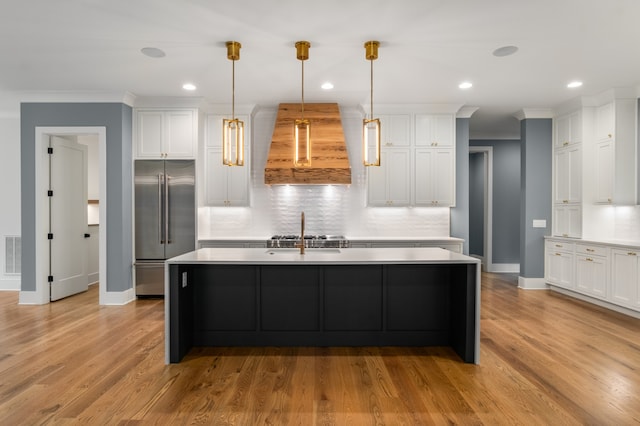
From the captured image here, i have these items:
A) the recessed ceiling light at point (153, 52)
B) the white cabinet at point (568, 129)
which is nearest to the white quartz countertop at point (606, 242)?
the white cabinet at point (568, 129)

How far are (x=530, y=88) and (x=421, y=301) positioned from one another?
358 centimetres

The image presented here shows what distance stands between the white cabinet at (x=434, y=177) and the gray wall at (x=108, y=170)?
4.48 m

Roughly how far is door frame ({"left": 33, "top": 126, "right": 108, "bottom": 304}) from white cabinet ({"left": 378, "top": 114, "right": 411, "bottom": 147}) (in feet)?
13.9

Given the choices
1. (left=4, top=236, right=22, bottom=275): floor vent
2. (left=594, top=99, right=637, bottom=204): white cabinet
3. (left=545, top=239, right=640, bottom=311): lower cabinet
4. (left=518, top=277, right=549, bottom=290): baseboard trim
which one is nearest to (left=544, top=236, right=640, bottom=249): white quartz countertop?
(left=545, top=239, right=640, bottom=311): lower cabinet

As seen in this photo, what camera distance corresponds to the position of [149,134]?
18.7 feet

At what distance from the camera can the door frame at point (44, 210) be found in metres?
5.41

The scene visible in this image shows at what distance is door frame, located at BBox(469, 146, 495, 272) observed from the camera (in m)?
8.22

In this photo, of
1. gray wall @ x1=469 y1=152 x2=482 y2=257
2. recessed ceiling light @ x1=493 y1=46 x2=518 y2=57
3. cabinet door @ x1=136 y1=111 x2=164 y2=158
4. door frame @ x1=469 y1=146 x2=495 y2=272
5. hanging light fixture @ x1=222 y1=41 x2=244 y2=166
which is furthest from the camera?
gray wall @ x1=469 y1=152 x2=482 y2=257

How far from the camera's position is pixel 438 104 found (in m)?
5.93

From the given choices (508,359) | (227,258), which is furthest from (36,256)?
(508,359)

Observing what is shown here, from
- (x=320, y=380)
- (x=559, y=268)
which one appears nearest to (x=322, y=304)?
(x=320, y=380)

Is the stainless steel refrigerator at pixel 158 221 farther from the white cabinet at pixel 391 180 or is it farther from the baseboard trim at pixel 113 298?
the white cabinet at pixel 391 180

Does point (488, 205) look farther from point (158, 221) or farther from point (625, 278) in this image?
point (158, 221)

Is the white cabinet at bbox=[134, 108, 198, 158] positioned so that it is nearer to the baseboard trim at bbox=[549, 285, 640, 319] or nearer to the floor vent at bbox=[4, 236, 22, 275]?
the floor vent at bbox=[4, 236, 22, 275]
